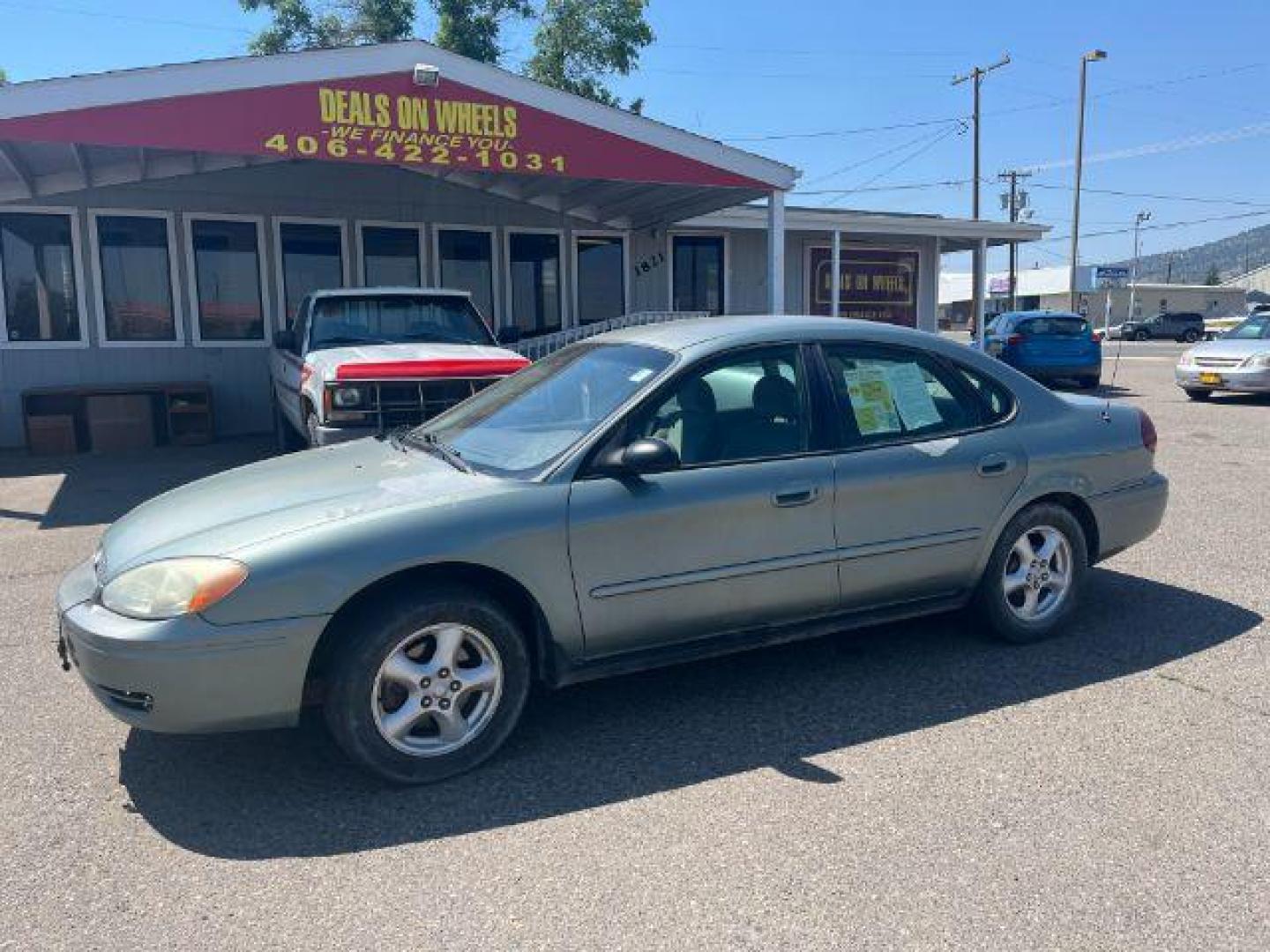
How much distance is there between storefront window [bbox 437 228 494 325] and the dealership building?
0.03 meters

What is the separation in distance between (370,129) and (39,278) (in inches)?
230

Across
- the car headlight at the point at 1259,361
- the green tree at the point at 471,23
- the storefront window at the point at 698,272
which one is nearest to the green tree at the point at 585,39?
the green tree at the point at 471,23

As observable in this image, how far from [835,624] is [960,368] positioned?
4.60ft

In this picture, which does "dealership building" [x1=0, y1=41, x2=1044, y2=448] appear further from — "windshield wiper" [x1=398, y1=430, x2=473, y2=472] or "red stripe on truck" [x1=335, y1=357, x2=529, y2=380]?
"windshield wiper" [x1=398, y1=430, x2=473, y2=472]

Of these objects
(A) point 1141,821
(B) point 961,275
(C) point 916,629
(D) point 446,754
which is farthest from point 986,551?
(B) point 961,275

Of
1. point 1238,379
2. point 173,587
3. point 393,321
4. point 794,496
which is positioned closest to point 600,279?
point 393,321

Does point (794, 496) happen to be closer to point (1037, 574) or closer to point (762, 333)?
point (762, 333)

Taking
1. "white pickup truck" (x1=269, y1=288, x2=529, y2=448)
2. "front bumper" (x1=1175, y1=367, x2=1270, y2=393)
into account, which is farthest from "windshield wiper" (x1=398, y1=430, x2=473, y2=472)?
"front bumper" (x1=1175, y1=367, x2=1270, y2=393)

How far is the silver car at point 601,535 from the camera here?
315 cm

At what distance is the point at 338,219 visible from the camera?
13.7m

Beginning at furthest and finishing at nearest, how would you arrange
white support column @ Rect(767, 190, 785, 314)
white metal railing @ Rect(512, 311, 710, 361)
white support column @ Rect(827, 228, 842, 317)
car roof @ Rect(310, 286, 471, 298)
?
white support column @ Rect(827, 228, 842, 317) < white metal railing @ Rect(512, 311, 710, 361) < white support column @ Rect(767, 190, 785, 314) < car roof @ Rect(310, 286, 471, 298)

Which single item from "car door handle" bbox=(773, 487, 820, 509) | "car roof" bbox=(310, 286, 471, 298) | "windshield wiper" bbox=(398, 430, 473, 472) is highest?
"car roof" bbox=(310, 286, 471, 298)

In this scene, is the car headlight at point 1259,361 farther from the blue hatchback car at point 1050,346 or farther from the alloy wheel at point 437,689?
the alloy wheel at point 437,689

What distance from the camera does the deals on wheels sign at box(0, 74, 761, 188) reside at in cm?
848
